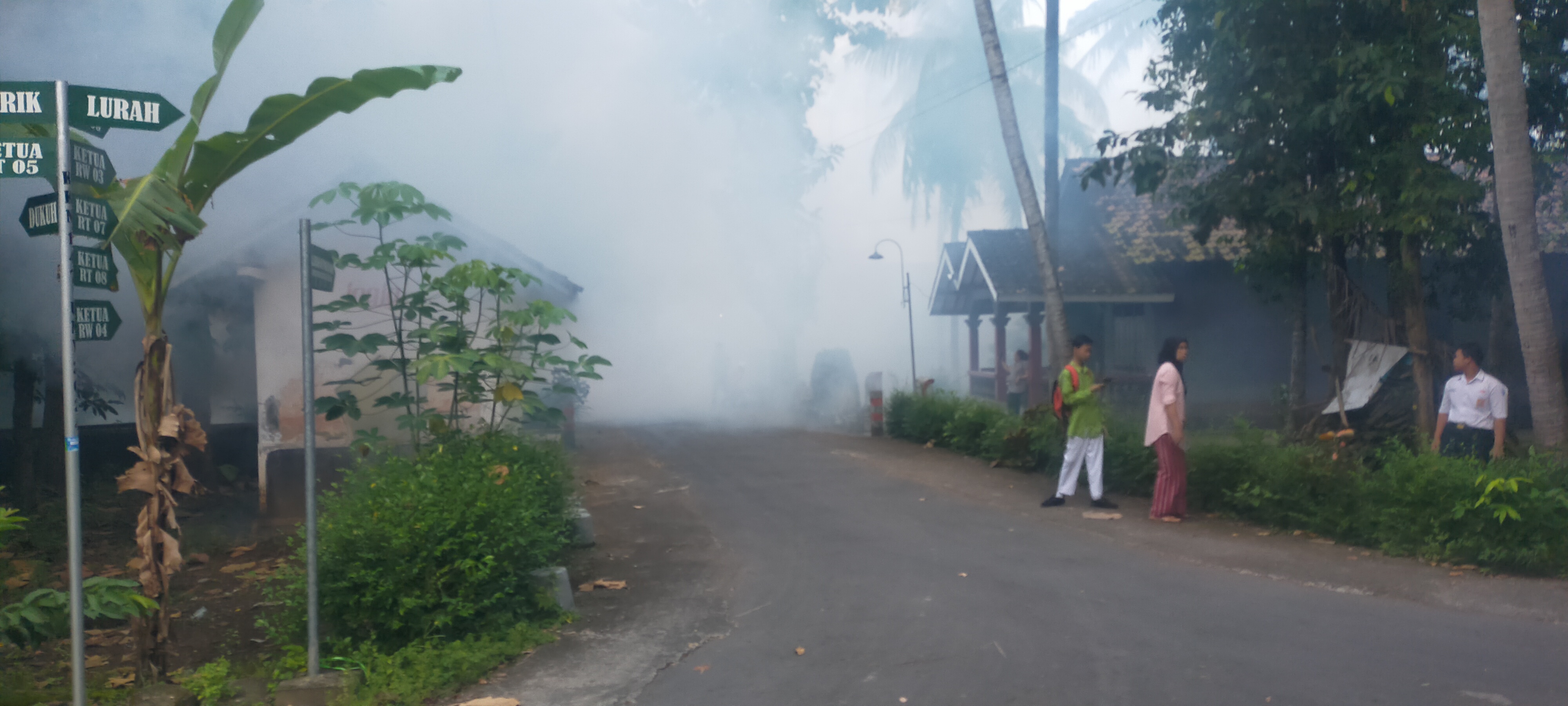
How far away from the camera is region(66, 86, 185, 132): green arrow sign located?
394 centimetres

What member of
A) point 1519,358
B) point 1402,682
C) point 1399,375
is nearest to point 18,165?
point 1402,682

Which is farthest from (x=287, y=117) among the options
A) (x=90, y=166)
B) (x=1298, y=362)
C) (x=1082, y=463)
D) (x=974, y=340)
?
(x=974, y=340)

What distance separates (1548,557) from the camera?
5910 mm

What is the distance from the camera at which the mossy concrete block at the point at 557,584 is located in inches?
221

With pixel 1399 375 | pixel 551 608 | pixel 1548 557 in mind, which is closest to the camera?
pixel 551 608

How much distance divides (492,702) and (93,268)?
2.44 metres

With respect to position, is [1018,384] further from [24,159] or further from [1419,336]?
[24,159]

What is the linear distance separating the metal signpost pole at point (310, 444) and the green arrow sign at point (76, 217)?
2.42 feet

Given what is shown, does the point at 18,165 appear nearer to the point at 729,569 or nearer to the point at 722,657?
the point at 722,657

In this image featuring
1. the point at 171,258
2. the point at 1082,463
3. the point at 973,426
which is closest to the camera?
the point at 171,258

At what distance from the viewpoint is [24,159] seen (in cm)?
384

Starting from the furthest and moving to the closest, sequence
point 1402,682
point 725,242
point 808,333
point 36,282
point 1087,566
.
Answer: point 808,333, point 725,242, point 36,282, point 1087,566, point 1402,682

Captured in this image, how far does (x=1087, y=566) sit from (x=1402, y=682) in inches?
92.8

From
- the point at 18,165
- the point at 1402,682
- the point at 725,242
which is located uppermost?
the point at 725,242
